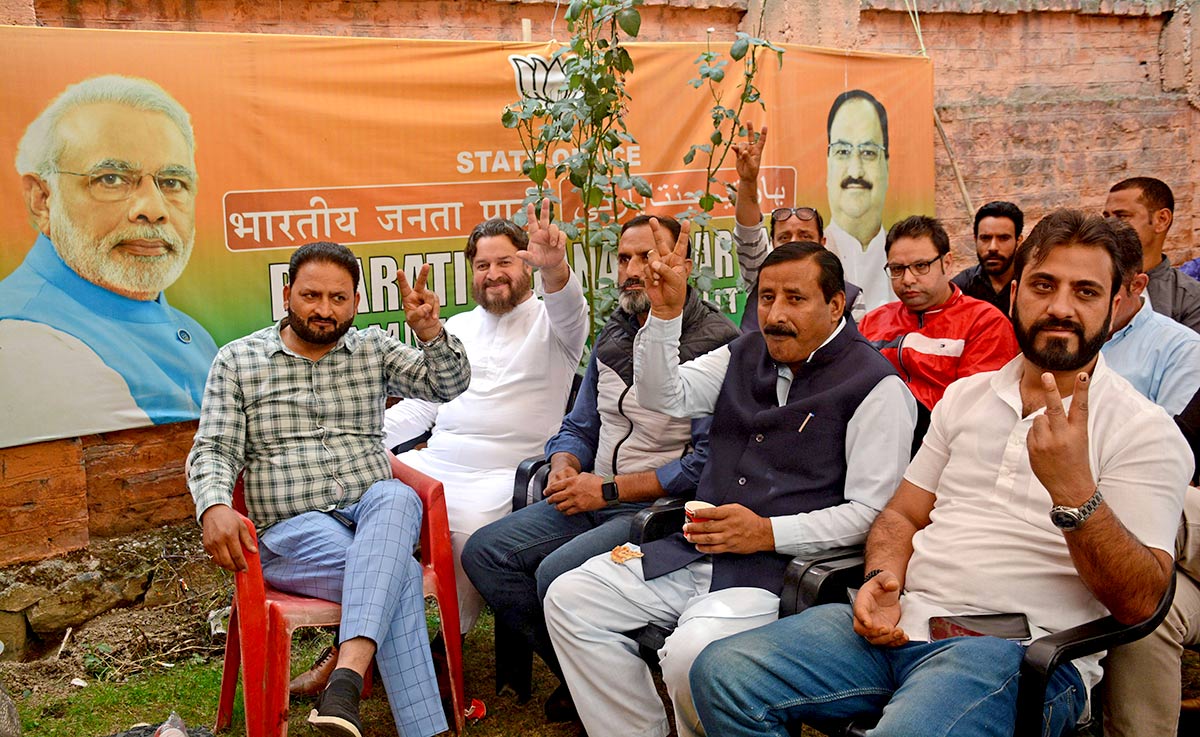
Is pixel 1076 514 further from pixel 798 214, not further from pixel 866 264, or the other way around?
pixel 866 264

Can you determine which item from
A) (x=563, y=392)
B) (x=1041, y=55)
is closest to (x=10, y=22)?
(x=563, y=392)

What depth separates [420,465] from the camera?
4191mm

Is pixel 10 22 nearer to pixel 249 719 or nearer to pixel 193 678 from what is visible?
pixel 193 678

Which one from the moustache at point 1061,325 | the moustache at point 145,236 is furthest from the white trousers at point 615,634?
the moustache at point 145,236

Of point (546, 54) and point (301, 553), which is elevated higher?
point (546, 54)

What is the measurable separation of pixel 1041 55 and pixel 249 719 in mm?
6424

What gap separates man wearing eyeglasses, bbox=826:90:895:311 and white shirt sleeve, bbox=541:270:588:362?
2.32 m

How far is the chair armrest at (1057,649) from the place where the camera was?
217 centimetres

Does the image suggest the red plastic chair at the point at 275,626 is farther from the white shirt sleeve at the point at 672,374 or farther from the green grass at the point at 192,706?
the white shirt sleeve at the point at 672,374

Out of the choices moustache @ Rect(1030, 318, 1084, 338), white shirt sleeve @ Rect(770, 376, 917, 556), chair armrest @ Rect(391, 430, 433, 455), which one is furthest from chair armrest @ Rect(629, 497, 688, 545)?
chair armrest @ Rect(391, 430, 433, 455)

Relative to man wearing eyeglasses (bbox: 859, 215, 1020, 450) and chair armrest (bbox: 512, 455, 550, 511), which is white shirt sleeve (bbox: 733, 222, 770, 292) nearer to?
man wearing eyeglasses (bbox: 859, 215, 1020, 450)

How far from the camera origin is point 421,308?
3.47 m

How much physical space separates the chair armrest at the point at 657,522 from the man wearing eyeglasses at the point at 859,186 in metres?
3.17

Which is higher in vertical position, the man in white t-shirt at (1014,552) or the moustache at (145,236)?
the moustache at (145,236)
